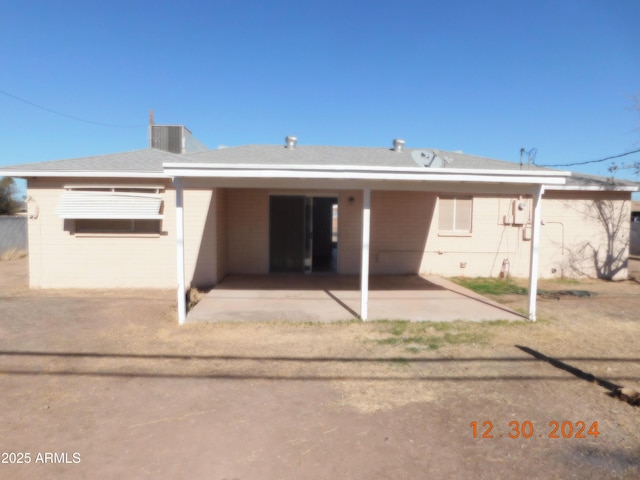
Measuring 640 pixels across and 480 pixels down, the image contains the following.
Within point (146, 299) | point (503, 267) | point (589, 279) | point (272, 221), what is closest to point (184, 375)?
point (146, 299)

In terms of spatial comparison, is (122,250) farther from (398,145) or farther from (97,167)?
(398,145)

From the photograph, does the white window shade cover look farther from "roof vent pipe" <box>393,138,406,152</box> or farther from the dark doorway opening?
"roof vent pipe" <box>393,138,406,152</box>

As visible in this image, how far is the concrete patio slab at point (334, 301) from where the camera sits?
24.0 ft

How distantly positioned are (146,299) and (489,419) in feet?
23.6

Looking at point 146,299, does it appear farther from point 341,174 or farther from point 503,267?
point 503,267

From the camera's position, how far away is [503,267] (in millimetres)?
11977

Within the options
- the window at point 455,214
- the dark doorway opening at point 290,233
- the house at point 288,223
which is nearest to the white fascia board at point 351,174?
the house at point 288,223

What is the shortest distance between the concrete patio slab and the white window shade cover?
242 cm

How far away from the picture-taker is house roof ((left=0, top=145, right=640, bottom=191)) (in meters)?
9.56

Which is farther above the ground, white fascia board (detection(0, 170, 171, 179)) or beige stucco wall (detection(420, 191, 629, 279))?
white fascia board (detection(0, 170, 171, 179))

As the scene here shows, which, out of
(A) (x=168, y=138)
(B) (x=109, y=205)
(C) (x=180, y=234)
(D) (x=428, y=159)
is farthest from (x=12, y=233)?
(D) (x=428, y=159)

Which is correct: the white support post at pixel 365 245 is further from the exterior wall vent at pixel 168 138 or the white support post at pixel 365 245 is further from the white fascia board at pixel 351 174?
the exterior wall vent at pixel 168 138

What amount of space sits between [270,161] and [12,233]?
14022 mm

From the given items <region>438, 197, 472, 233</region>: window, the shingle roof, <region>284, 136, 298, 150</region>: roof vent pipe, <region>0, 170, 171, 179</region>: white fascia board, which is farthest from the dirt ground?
<region>284, 136, 298, 150</region>: roof vent pipe
